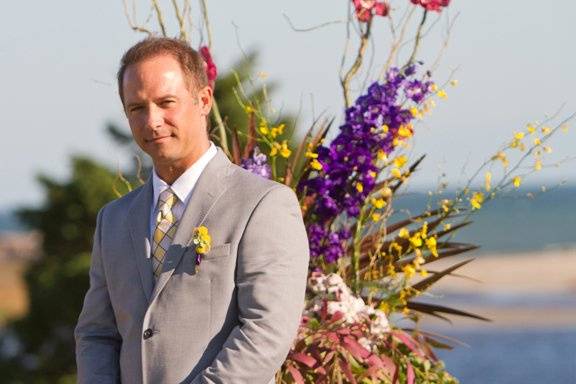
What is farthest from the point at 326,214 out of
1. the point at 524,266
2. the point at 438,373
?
the point at 524,266

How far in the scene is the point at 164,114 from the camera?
288cm

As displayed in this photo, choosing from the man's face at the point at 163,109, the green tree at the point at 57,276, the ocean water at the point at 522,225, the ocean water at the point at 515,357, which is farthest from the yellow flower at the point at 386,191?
the ocean water at the point at 522,225

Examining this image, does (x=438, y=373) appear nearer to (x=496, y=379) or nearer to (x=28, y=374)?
(x=28, y=374)

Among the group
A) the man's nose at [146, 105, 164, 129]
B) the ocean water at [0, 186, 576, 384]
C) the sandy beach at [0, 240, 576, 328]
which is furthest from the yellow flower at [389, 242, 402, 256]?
the sandy beach at [0, 240, 576, 328]

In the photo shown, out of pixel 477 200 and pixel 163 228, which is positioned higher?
pixel 163 228

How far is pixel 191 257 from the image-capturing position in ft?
9.66

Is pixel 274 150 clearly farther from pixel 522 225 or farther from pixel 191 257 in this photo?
pixel 522 225

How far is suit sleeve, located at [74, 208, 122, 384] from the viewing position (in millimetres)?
3072

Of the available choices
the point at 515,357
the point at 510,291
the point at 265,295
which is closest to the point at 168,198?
the point at 265,295

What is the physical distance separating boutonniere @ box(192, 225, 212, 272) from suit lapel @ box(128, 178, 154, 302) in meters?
0.14

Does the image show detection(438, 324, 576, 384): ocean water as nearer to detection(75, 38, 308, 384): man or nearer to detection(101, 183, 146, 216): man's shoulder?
detection(101, 183, 146, 216): man's shoulder

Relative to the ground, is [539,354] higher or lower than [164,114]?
lower

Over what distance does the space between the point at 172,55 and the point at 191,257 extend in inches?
17.9

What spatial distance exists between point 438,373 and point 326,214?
63 cm
